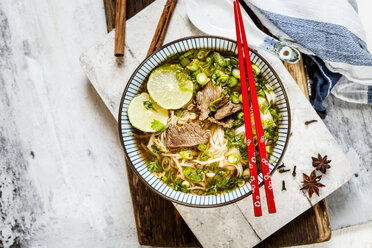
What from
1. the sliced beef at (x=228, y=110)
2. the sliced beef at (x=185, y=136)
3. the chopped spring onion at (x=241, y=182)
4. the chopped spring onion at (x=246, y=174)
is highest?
the sliced beef at (x=228, y=110)

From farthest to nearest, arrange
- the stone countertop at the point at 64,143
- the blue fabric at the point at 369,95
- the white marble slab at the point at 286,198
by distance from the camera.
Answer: the stone countertop at the point at 64,143
the blue fabric at the point at 369,95
the white marble slab at the point at 286,198

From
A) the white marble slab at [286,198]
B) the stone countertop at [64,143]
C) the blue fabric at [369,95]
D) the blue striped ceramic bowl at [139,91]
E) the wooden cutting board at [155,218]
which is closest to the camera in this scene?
the blue striped ceramic bowl at [139,91]

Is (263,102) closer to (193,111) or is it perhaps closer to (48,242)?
(193,111)

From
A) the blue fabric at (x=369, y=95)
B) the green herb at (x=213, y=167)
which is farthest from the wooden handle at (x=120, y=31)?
the blue fabric at (x=369, y=95)

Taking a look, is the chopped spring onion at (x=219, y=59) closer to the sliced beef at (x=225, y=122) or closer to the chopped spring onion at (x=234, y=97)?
the chopped spring onion at (x=234, y=97)

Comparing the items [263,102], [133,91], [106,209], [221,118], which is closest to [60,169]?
[106,209]

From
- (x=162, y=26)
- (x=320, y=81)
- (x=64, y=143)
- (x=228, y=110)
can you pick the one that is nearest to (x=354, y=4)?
(x=320, y=81)

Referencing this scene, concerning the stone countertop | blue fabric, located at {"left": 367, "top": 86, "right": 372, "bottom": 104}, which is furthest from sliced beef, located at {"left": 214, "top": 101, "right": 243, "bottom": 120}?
blue fabric, located at {"left": 367, "top": 86, "right": 372, "bottom": 104}

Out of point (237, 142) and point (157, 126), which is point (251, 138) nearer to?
point (237, 142)
